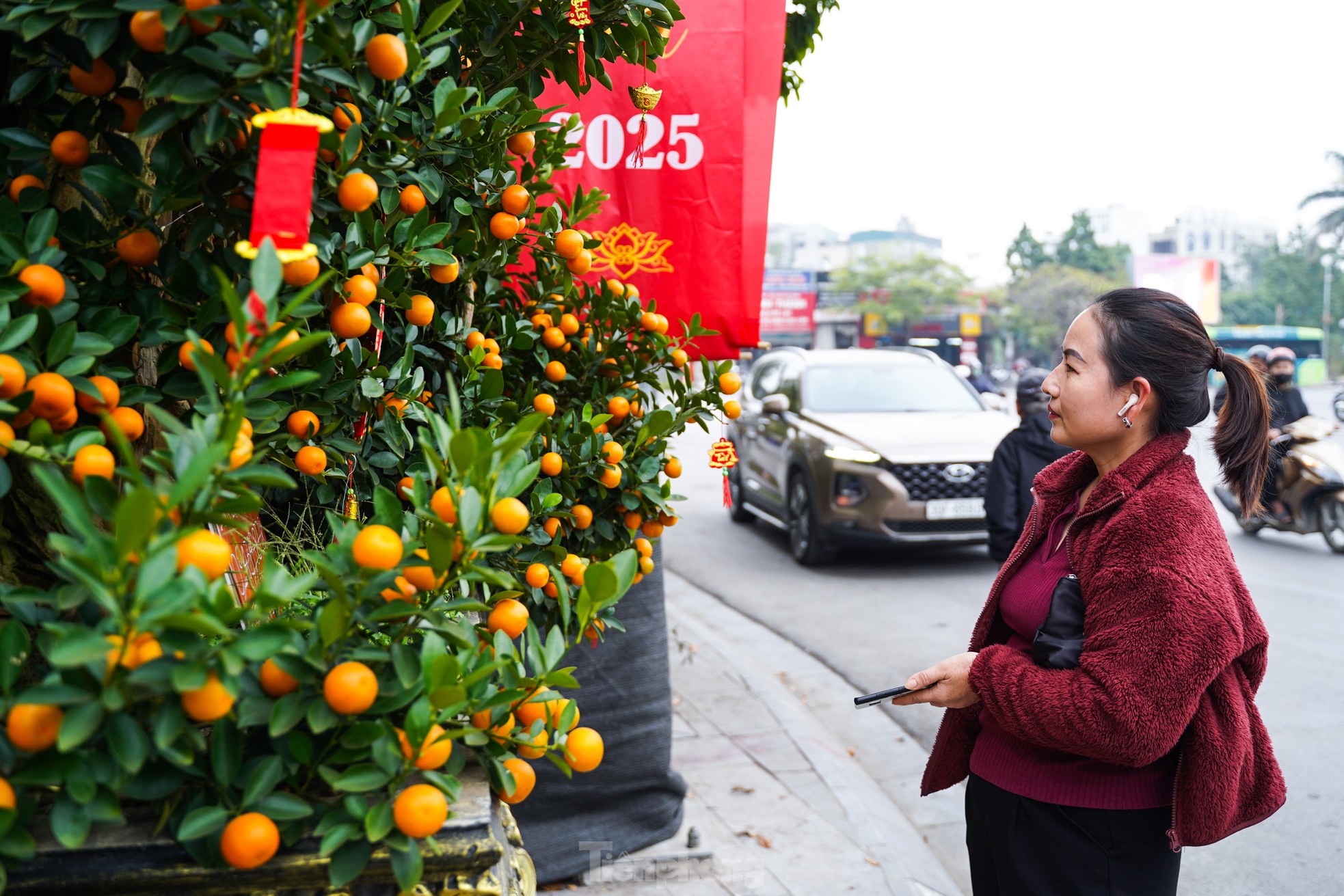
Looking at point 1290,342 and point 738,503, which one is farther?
point 1290,342

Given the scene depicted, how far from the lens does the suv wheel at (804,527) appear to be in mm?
8008

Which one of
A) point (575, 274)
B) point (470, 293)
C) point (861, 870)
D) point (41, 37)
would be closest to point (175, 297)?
point (41, 37)

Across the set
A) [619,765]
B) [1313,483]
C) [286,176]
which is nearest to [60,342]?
[286,176]

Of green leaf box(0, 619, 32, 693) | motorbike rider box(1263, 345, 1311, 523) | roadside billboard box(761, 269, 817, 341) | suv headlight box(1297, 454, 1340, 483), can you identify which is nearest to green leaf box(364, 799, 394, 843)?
green leaf box(0, 619, 32, 693)

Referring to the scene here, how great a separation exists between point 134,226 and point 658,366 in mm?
1186

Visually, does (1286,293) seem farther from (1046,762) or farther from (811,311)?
(1046,762)

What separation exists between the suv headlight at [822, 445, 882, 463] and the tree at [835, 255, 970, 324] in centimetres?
4545

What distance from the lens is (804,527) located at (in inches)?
323

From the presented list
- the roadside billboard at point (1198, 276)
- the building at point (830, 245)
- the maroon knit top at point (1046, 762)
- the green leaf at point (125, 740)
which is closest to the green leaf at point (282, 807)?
the green leaf at point (125, 740)

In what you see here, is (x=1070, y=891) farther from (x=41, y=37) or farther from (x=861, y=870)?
(x=41, y=37)

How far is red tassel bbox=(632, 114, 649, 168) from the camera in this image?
268 cm

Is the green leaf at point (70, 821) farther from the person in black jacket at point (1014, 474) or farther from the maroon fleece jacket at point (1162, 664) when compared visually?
the person in black jacket at point (1014, 474)

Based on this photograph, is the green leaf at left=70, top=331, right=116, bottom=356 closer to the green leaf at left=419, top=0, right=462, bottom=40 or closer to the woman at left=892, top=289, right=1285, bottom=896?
the green leaf at left=419, top=0, right=462, bottom=40

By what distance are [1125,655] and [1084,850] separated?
440 millimetres
